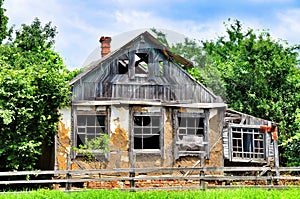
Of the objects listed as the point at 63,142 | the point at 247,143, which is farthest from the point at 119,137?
the point at 247,143

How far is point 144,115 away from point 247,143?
500cm

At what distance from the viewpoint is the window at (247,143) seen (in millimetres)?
21109

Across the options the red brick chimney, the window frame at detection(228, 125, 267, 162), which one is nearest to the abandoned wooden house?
the window frame at detection(228, 125, 267, 162)

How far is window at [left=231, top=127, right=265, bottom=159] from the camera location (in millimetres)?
21109

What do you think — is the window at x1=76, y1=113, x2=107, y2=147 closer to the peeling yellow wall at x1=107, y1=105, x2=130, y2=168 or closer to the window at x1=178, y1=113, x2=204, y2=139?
the peeling yellow wall at x1=107, y1=105, x2=130, y2=168

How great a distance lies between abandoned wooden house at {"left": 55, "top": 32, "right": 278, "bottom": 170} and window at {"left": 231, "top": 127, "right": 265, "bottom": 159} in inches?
20.0

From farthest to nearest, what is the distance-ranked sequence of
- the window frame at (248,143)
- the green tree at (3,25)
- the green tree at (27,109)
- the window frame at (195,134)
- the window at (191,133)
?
the green tree at (3,25), the window frame at (248,143), the window at (191,133), the window frame at (195,134), the green tree at (27,109)

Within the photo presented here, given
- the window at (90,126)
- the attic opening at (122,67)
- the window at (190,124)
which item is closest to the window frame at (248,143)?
the window at (190,124)

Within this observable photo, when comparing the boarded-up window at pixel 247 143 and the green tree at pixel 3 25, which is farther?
the green tree at pixel 3 25

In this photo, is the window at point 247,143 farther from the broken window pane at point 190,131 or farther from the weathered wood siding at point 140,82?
the weathered wood siding at point 140,82

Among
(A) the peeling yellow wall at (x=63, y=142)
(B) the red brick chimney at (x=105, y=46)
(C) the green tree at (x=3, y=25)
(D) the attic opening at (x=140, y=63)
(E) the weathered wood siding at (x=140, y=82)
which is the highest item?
(C) the green tree at (x=3, y=25)

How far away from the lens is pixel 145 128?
1930 cm

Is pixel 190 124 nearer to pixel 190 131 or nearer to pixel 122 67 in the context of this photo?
pixel 190 131

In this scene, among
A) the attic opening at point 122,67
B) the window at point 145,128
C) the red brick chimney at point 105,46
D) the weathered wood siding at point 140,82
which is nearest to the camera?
the weathered wood siding at point 140,82
